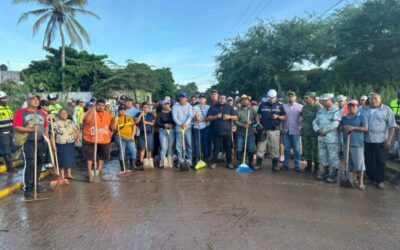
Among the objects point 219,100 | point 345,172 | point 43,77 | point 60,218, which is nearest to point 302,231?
point 345,172

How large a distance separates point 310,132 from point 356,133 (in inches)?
48.4

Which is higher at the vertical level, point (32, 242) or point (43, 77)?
point (43, 77)

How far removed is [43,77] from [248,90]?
17805mm

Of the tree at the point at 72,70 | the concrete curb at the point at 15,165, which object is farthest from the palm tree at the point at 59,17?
the concrete curb at the point at 15,165

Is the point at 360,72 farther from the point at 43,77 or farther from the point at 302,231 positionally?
the point at 43,77

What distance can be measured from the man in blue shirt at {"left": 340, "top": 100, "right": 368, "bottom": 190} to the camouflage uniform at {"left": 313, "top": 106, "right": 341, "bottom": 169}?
0.21 m

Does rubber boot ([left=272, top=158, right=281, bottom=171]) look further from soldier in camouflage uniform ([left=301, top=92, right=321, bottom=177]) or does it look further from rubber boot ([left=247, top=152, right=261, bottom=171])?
soldier in camouflage uniform ([left=301, top=92, right=321, bottom=177])

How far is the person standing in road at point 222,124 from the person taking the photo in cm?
892

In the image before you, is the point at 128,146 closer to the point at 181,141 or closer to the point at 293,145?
the point at 181,141

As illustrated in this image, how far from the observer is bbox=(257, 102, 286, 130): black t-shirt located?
8781mm

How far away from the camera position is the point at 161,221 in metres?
5.13

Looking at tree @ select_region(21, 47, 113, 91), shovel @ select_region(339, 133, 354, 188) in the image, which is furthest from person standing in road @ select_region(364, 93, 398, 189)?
tree @ select_region(21, 47, 113, 91)

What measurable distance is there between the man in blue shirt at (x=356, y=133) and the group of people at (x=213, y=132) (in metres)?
0.02

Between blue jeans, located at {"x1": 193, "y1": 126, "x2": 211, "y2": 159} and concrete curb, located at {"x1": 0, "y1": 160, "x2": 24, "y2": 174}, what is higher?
blue jeans, located at {"x1": 193, "y1": 126, "x2": 211, "y2": 159}
